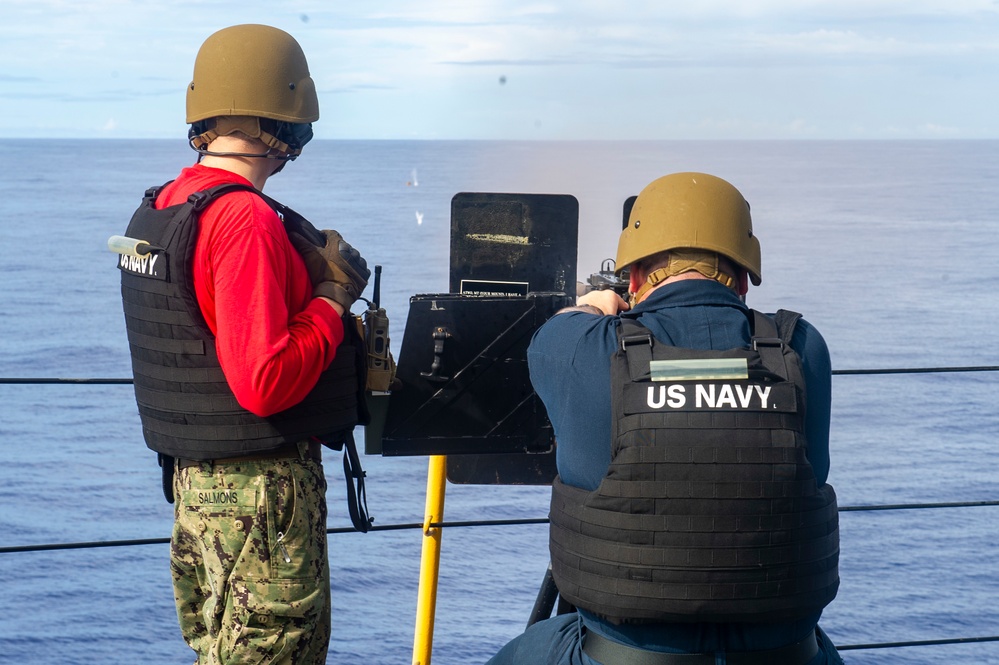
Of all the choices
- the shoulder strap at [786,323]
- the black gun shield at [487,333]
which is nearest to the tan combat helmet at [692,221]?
the shoulder strap at [786,323]

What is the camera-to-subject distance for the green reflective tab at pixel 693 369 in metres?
1.89

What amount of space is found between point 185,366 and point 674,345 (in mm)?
920

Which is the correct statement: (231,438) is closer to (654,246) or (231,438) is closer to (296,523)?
(296,523)

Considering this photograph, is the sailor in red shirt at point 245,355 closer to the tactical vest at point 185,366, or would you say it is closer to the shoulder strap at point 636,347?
the tactical vest at point 185,366

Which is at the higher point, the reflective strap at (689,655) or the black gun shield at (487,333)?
the black gun shield at (487,333)

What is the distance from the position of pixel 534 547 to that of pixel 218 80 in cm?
4629

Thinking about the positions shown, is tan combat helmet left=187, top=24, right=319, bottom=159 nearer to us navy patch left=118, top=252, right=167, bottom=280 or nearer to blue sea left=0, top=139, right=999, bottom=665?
us navy patch left=118, top=252, right=167, bottom=280

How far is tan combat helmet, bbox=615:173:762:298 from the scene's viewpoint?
207cm

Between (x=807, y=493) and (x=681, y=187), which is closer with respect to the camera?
(x=807, y=493)

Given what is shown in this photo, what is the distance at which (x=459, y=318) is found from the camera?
258 cm

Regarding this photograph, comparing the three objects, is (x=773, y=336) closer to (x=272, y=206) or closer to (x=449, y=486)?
(x=272, y=206)

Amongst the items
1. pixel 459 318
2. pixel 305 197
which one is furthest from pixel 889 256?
pixel 459 318

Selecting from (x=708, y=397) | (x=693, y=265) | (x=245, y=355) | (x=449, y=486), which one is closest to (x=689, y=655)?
(x=708, y=397)

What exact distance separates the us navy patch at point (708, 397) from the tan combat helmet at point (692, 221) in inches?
11.2
